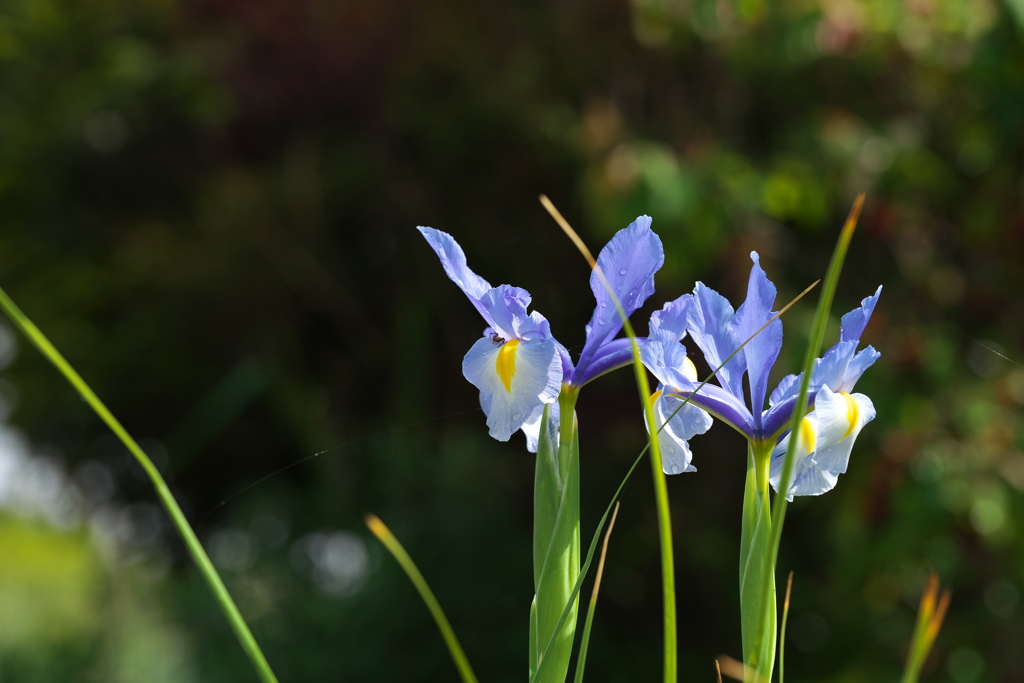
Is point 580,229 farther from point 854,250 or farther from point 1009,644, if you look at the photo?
point 1009,644

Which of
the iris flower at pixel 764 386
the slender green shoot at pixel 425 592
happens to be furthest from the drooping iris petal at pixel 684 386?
the slender green shoot at pixel 425 592

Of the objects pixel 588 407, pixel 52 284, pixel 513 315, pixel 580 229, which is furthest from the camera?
pixel 52 284

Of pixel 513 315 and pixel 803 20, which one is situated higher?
pixel 513 315

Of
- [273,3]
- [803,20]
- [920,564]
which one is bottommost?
[920,564]

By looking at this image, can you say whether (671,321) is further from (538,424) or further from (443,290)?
(443,290)

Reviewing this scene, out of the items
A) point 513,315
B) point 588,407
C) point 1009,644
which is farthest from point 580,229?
point 513,315

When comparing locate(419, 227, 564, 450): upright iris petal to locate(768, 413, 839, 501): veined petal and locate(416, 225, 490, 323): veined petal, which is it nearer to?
locate(416, 225, 490, 323): veined petal

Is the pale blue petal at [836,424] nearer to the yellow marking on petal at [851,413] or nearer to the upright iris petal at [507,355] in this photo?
the yellow marking on petal at [851,413]
